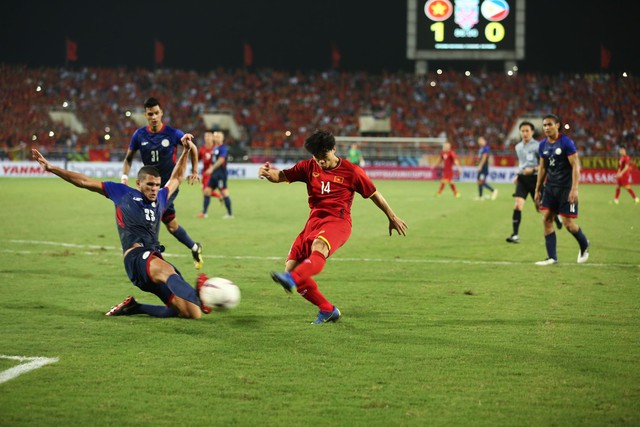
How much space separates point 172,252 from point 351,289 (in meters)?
4.79

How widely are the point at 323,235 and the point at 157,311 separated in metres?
1.87

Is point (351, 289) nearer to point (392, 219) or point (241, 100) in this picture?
point (392, 219)

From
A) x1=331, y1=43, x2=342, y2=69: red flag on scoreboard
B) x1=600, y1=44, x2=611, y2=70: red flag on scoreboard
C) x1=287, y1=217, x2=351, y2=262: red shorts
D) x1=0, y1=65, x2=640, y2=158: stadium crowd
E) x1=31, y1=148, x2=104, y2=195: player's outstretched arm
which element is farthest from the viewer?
x1=331, y1=43, x2=342, y2=69: red flag on scoreboard

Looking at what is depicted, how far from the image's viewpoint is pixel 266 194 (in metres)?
30.8

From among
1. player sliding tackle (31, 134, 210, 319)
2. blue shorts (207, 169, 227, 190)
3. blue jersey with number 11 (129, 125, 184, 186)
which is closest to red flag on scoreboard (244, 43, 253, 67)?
blue shorts (207, 169, 227, 190)

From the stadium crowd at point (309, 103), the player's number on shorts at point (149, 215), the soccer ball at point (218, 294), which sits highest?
the stadium crowd at point (309, 103)

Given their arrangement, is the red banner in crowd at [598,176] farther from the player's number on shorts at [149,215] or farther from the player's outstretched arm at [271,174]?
the player's number on shorts at [149,215]

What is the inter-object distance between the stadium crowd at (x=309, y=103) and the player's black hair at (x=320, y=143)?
41.4m

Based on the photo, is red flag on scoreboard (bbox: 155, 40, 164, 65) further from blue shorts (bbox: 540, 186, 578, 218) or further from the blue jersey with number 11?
blue shorts (bbox: 540, 186, 578, 218)

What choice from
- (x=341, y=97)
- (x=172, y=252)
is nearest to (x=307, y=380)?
(x=172, y=252)

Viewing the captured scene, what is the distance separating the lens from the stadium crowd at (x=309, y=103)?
52.0 meters

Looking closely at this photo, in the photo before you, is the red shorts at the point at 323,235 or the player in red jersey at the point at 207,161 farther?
the player in red jersey at the point at 207,161

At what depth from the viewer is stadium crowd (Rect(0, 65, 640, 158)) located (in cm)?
5203

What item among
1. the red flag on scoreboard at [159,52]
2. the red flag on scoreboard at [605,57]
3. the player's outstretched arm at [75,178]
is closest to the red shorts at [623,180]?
the player's outstretched arm at [75,178]
